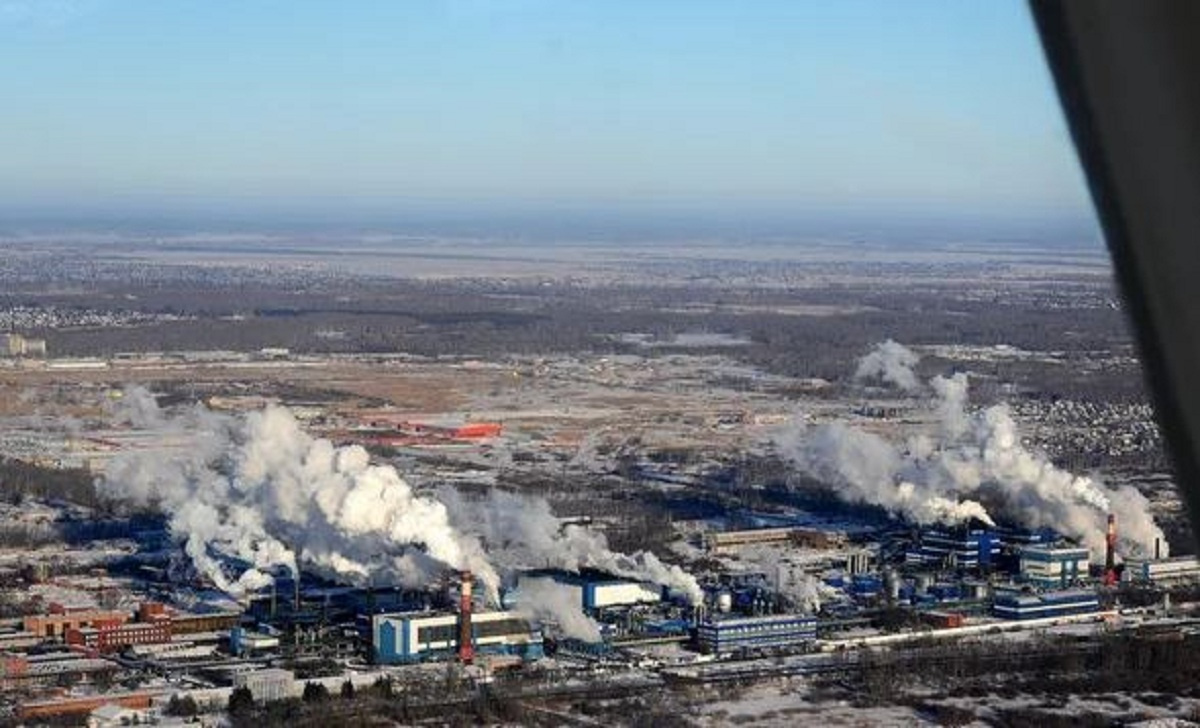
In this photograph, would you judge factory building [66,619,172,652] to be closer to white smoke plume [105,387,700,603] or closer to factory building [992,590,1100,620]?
white smoke plume [105,387,700,603]

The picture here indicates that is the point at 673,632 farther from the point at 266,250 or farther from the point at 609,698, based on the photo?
the point at 266,250

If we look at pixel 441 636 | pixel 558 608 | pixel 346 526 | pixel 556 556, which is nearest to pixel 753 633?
pixel 558 608

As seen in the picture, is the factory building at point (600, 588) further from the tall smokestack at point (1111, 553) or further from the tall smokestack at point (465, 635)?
the tall smokestack at point (1111, 553)

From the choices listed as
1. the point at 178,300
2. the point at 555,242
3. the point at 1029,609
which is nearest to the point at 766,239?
the point at 555,242

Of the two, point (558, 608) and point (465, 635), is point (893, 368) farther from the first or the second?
point (465, 635)

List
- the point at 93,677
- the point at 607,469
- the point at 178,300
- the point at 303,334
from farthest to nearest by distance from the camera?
the point at 178,300
the point at 303,334
the point at 607,469
the point at 93,677
